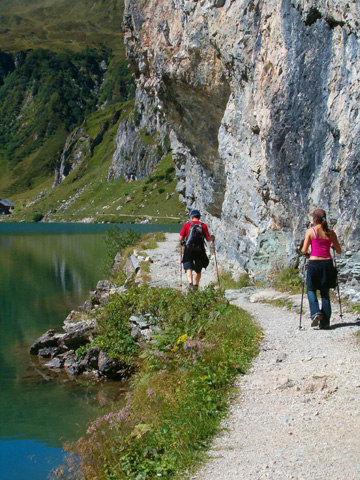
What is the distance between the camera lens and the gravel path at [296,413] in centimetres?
530

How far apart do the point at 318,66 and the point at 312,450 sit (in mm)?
12525

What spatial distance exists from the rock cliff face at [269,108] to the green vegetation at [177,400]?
189 inches

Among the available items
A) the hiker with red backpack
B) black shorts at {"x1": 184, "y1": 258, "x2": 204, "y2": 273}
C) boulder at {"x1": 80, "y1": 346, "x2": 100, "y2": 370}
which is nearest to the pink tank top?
the hiker with red backpack

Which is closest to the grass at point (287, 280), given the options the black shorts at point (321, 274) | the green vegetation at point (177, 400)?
the green vegetation at point (177, 400)

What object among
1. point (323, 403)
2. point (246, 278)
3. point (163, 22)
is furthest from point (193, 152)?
point (323, 403)

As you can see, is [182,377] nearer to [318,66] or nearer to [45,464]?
[45,464]

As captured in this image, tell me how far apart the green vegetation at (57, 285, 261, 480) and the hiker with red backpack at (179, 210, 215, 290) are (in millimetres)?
1439

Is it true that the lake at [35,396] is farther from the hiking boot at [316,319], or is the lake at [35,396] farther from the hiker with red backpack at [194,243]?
the hiking boot at [316,319]

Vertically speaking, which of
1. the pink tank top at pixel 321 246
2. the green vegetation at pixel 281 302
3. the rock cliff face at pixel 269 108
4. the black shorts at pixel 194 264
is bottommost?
the green vegetation at pixel 281 302

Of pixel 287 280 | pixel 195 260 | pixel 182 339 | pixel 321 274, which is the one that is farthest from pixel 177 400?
pixel 287 280

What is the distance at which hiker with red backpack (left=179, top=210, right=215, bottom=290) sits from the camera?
44.1 feet

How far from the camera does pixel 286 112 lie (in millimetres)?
16469

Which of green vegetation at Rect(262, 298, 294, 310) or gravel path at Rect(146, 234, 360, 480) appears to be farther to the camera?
green vegetation at Rect(262, 298, 294, 310)

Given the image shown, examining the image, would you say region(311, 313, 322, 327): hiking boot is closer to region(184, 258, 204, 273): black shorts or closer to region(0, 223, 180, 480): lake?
region(184, 258, 204, 273): black shorts
